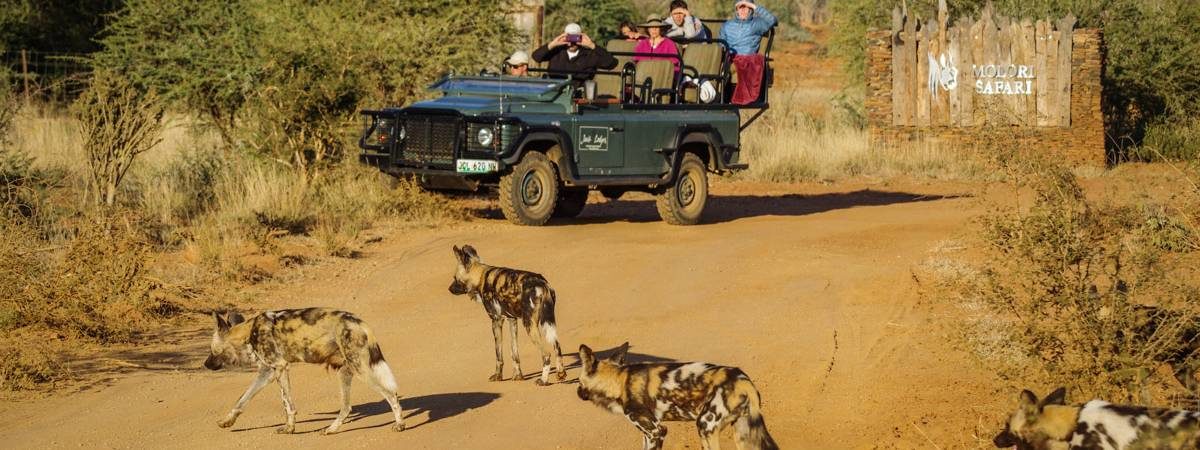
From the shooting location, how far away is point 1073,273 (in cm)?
868

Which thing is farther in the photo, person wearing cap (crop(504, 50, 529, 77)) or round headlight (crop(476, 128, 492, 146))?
person wearing cap (crop(504, 50, 529, 77))

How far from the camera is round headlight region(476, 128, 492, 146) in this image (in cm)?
1636

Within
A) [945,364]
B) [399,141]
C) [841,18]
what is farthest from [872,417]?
[841,18]

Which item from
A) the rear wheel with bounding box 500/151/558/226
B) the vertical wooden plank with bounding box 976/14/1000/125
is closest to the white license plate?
the rear wheel with bounding box 500/151/558/226

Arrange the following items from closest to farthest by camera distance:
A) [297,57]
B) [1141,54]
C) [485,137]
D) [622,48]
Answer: [485,137]
[622,48]
[297,57]
[1141,54]

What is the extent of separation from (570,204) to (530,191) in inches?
80.6

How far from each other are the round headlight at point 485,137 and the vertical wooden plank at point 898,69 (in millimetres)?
11378

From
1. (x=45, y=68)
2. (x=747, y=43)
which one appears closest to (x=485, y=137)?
(x=747, y=43)

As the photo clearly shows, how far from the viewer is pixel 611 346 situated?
1123cm

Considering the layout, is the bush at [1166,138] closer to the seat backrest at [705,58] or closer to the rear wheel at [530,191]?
the seat backrest at [705,58]

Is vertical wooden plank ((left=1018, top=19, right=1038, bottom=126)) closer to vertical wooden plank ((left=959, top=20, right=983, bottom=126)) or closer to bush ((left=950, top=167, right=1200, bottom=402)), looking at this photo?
vertical wooden plank ((left=959, top=20, right=983, bottom=126))

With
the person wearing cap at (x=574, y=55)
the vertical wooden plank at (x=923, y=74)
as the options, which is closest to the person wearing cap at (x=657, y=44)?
the person wearing cap at (x=574, y=55)

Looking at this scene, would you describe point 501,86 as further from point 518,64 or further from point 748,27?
point 748,27

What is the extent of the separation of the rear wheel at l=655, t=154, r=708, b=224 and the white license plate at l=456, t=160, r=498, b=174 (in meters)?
2.62
